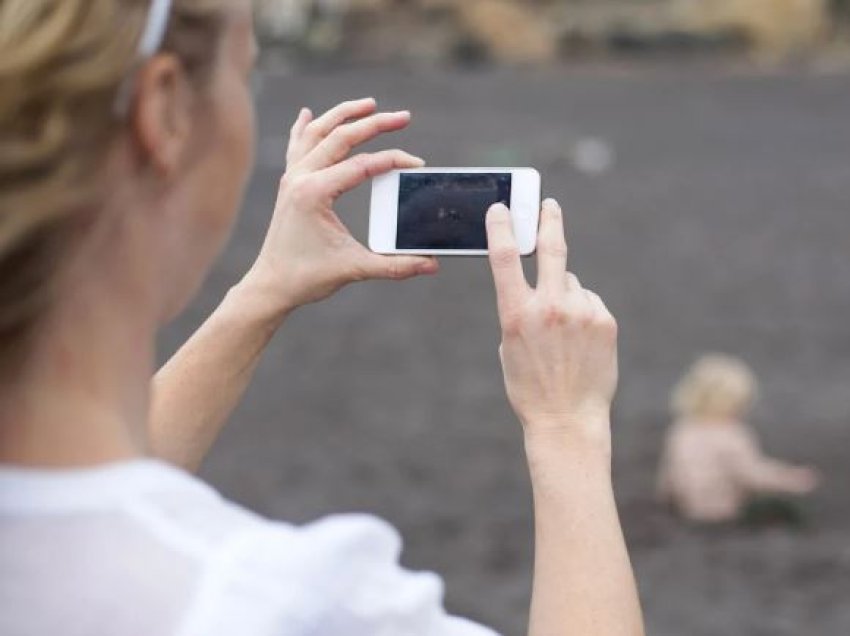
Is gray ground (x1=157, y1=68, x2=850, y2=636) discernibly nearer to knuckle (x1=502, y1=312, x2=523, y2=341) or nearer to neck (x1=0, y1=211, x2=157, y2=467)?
knuckle (x1=502, y1=312, x2=523, y2=341)

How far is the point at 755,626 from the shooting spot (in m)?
6.94

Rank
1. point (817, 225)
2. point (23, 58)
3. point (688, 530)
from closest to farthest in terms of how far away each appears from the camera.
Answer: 1. point (23, 58)
2. point (688, 530)
3. point (817, 225)

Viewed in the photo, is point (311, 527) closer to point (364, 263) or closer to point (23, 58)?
point (23, 58)

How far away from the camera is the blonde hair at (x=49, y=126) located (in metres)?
1.15

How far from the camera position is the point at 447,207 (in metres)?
1.94

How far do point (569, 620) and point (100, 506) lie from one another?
45 centimetres

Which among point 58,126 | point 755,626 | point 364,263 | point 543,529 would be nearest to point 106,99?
point 58,126

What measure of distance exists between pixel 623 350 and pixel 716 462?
10.5 ft

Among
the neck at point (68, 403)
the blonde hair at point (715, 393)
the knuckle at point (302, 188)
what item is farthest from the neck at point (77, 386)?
the blonde hair at point (715, 393)

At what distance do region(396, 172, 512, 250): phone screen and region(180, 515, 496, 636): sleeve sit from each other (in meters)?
0.69

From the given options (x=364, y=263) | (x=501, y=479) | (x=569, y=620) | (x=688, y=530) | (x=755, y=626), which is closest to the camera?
(x=569, y=620)

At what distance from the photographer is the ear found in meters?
1.22

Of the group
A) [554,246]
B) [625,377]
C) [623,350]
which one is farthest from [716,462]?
[554,246]

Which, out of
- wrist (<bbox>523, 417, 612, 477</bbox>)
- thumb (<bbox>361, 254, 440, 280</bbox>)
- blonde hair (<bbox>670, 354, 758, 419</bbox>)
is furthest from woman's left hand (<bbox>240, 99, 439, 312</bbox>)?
blonde hair (<bbox>670, 354, 758, 419</bbox>)
